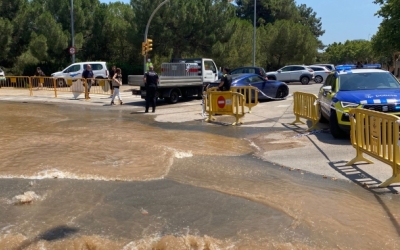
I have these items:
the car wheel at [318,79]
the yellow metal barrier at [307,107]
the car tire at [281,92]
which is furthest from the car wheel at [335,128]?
the car wheel at [318,79]

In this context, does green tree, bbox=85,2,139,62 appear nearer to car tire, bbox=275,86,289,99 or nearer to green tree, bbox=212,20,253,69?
green tree, bbox=212,20,253,69

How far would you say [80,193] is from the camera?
22.3 ft

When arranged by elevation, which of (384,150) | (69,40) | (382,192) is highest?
(69,40)

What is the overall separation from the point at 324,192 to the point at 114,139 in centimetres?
570

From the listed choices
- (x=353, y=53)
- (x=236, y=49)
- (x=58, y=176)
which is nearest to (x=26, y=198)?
(x=58, y=176)

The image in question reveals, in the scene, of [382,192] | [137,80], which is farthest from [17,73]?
[382,192]

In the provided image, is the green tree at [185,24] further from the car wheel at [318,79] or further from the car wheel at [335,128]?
the car wheel at [335,128]

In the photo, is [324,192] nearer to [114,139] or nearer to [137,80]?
[114,139]

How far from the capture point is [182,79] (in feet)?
70.3

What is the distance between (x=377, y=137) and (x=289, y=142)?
11.0 ft

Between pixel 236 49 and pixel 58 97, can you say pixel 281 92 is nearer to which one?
pixel 58 97

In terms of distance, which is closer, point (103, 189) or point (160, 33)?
point (103, 189)

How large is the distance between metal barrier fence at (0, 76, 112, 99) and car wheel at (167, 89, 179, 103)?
5.10 metres

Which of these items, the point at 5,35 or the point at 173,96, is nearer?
the point at 173,96
